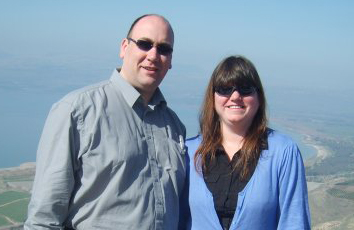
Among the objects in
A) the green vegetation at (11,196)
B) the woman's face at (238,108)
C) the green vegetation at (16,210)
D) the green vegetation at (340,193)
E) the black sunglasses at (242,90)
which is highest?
the black sunglasses at (242,90)

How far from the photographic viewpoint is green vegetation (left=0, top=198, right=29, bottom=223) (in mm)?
20734

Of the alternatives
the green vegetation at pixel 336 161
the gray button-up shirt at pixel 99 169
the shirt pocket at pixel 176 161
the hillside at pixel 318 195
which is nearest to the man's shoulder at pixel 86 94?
the gray button-up shirt at pixel 99 169

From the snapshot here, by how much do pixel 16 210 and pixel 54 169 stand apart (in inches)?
842

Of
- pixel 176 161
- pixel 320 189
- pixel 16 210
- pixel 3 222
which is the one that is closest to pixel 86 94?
pixel 176 161

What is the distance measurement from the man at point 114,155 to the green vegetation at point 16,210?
750 inches

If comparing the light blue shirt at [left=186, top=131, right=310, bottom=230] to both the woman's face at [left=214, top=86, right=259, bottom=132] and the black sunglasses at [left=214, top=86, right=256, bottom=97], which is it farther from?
the black sunglasses at [left=214, top=86, right=256, bottom=97]

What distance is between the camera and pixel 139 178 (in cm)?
287

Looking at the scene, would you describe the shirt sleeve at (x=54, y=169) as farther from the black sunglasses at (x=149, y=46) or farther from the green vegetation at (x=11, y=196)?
the green vegetation at (x=11, y=196)

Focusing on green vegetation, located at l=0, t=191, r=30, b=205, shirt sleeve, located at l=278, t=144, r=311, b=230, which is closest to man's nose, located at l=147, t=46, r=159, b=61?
shirt sleeve, located at l=278, t=144, r=311, b=230

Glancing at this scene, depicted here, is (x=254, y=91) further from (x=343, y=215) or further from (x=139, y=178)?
(x=343, y=215)

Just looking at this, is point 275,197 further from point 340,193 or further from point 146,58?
point 340,193

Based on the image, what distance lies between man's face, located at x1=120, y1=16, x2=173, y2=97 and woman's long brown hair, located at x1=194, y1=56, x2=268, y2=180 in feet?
1.74

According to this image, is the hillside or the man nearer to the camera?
the man

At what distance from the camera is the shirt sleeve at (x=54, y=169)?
2.67 metres
